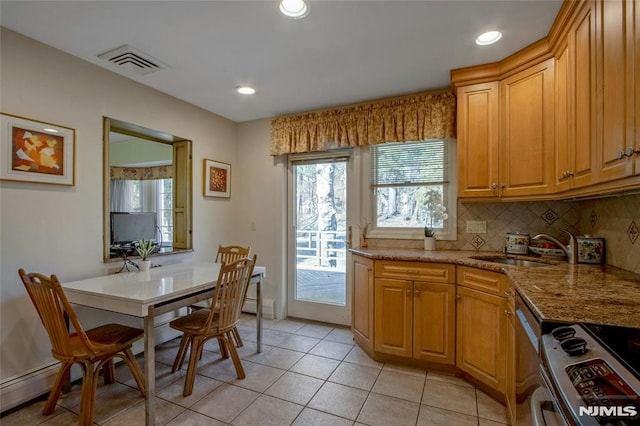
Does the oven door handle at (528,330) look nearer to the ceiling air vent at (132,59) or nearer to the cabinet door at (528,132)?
the cabinet door at (528,132)

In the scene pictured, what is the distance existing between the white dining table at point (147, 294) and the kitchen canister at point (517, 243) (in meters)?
2.43

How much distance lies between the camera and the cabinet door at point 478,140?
243cm

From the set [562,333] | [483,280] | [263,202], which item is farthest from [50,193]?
[483,280]

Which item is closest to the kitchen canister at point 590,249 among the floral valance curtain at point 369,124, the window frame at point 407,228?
the window frame at point 407,228

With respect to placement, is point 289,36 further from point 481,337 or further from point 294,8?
point 481,337

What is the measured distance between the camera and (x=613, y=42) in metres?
1.32

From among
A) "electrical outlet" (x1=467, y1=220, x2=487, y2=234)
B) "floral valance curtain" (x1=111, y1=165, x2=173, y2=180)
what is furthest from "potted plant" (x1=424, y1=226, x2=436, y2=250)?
"floral valance curtain" (x1=111, y1=165, x2=173, y2=180)

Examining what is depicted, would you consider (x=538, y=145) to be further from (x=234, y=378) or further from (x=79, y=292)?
(x=79, y=292)

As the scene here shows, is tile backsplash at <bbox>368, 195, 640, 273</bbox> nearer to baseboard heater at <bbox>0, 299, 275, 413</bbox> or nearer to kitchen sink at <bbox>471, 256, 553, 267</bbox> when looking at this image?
kitchen sink at <bbox>471, 256, 553, 267</bbox>

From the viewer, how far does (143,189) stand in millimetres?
5621

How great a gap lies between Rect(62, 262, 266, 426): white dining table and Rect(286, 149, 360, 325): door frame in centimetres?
133

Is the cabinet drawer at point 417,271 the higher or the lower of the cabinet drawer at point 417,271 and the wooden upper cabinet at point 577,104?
the lower

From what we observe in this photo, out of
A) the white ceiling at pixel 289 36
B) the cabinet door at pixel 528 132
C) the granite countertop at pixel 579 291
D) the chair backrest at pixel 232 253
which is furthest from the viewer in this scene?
the chair backrest at pixel 232 253

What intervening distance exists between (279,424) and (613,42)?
2.61m
